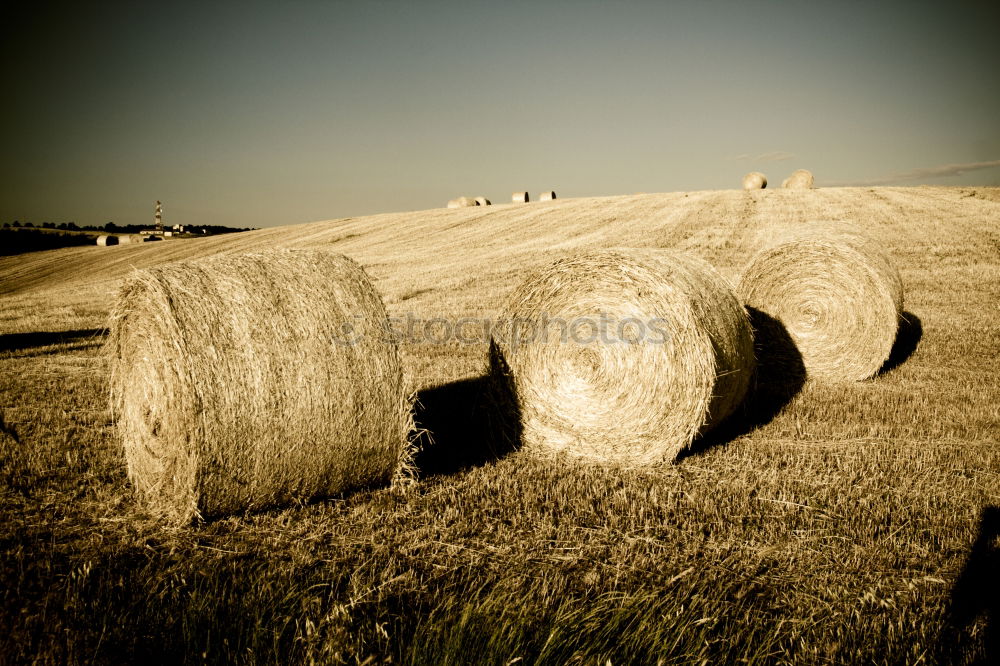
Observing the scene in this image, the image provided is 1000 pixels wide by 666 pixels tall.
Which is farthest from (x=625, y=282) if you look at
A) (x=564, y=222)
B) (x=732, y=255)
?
(x=564, y=222)

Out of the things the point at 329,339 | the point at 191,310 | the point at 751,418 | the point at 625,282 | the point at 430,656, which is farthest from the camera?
the point at 751,418

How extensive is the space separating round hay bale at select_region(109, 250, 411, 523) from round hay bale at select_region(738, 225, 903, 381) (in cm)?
602

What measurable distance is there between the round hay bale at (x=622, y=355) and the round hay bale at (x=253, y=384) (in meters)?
1.62

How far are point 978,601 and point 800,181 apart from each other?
33012 mm

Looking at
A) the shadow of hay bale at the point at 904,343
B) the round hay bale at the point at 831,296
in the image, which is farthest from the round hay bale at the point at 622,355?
the shadow of hay bale at the point at 904,343

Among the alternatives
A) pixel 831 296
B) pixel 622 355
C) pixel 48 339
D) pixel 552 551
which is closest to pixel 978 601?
pixel 552 551

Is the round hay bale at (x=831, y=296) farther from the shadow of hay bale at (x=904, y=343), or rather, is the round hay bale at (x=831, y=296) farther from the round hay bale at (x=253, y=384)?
the round hay bale at (x=253, y=384)

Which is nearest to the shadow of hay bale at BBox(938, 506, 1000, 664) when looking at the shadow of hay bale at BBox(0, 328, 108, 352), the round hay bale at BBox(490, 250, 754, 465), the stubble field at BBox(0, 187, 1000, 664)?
the stubble field at BBox(0, 187, 1000, 664)

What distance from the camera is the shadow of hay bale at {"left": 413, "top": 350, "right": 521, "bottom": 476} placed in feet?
17.1

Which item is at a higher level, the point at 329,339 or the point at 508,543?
the point at 329,339

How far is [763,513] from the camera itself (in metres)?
4.14

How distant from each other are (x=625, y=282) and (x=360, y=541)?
3127mm

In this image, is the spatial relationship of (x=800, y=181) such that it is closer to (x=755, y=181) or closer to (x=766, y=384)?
(x=755, y=181)

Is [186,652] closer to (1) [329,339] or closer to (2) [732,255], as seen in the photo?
(1) [329,339]
